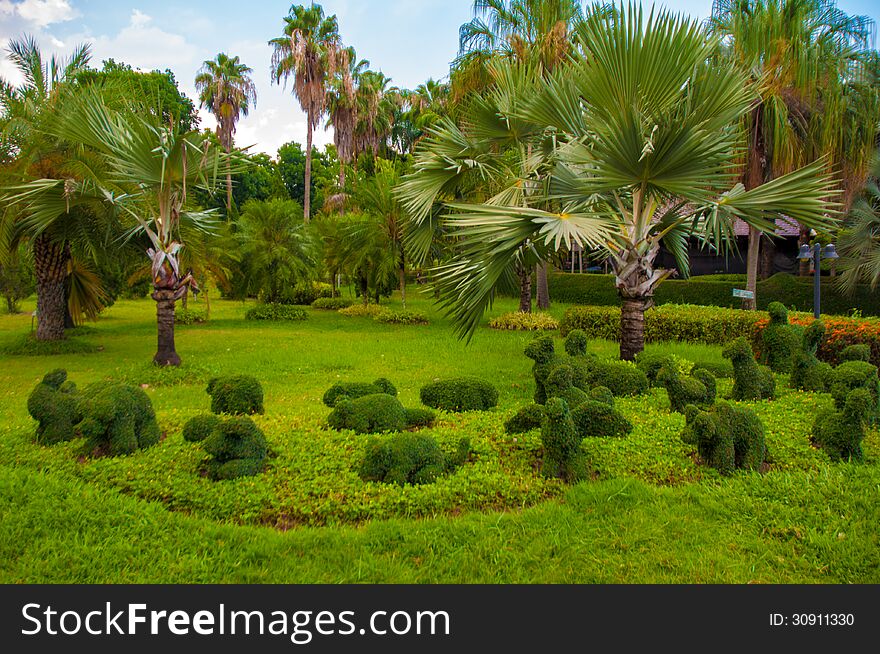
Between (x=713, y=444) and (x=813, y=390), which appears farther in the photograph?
(x=813, y=390)

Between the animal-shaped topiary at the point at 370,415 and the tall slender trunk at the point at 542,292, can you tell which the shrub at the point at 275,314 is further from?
the animal-shaped topiary at the point at 370,415

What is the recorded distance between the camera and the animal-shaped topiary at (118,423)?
4.50 metres

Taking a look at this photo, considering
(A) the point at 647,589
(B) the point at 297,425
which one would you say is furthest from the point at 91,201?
(A) the point at 647,589

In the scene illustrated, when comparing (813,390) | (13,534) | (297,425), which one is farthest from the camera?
(813,390)

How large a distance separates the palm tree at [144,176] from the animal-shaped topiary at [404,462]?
530cm

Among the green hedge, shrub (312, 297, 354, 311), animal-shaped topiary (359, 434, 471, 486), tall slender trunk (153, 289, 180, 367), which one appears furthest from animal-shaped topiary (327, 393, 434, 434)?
shrub (312, 297, 354, 311)

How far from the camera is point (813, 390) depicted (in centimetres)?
643

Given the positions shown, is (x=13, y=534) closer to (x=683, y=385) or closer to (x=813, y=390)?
(x=683, y=385)

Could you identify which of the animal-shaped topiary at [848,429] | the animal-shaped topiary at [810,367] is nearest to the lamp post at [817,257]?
the animal-shaped topiary at [810,367]

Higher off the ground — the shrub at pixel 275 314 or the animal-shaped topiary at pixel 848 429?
the shrub at pixel 275 314

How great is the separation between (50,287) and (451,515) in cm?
1097

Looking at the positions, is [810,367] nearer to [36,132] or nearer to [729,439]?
[729,439]

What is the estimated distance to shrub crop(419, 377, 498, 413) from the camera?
19.6 feet

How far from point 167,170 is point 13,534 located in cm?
625
